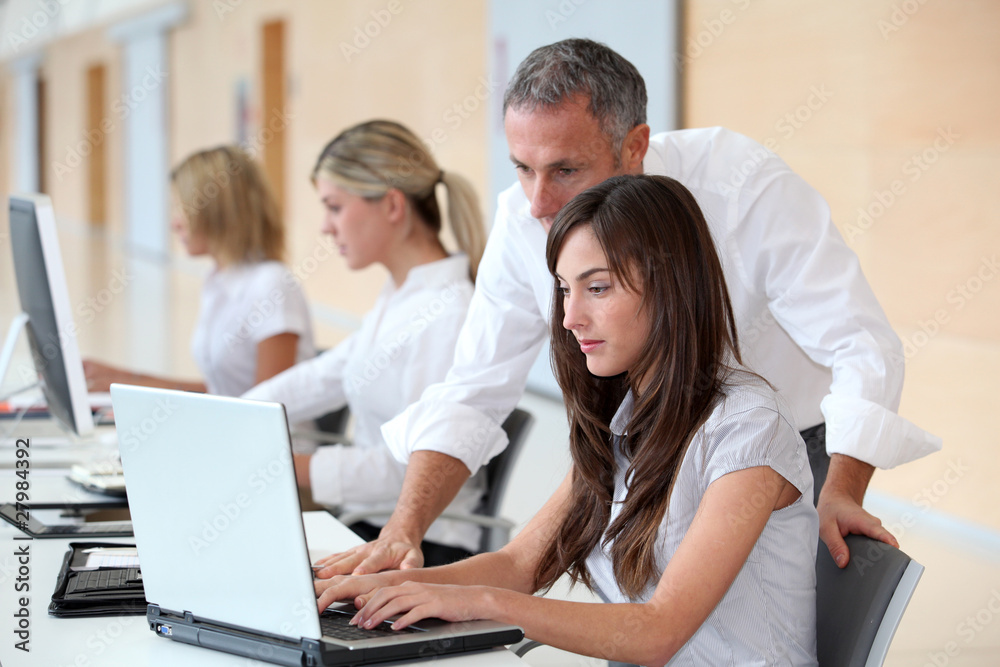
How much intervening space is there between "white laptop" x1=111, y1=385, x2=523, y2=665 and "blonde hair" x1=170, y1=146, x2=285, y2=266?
209 cm

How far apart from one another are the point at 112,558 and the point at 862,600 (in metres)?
Answer: 1.08

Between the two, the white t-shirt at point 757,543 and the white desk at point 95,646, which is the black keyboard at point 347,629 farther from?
the white t-shirt at point 757,543

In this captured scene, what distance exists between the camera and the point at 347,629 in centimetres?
112

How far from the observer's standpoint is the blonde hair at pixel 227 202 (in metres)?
3.08

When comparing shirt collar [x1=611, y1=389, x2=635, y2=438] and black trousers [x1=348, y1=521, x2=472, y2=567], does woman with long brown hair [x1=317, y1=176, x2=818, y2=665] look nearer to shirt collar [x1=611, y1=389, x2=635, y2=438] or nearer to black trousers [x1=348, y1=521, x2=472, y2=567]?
shirt collar [x1=611, y1=389, x2=635, y2=438]

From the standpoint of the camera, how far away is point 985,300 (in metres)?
3.25

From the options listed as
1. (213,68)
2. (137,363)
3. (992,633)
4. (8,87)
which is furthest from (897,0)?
(8,87)

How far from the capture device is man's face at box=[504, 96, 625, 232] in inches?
61.0

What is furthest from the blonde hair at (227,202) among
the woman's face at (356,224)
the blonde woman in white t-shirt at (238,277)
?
the woman's face at (356,224)

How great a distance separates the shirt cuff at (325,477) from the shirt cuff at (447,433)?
0.90 ft


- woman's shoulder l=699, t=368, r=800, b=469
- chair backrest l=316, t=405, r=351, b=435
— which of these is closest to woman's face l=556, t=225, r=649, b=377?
woman's shoulder l=699, t=368, r=800, b=469

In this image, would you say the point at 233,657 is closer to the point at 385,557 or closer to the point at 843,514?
the point at 385,557

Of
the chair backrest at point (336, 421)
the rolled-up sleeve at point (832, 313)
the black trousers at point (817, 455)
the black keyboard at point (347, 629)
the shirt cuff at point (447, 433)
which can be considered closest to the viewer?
the black keyboard at point (347, 629)

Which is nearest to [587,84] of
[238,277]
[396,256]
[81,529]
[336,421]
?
[396,256]
